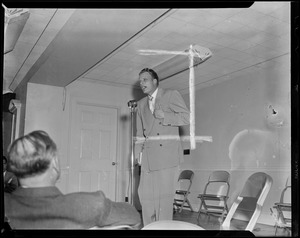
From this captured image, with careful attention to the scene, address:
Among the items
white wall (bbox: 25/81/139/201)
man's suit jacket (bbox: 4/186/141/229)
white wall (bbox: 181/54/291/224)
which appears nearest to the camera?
man's suit jacket (bbox: 4/186/141/229)

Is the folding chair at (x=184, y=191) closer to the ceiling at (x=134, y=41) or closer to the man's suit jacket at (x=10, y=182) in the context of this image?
the ceiling at (x=134, y=41)

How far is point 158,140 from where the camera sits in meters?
1.51

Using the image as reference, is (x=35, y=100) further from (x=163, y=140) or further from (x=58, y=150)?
(x=163, y=140)

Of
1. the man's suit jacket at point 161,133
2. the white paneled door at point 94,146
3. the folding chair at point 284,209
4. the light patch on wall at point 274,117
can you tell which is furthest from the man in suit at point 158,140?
the folding chair at point 284,209

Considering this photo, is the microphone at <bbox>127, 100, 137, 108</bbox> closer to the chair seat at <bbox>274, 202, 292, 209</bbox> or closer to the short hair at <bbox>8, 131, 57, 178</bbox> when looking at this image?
the short hair at <bbox>8, 131, 57, 178</bbox>

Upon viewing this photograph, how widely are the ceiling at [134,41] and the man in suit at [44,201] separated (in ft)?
1.10

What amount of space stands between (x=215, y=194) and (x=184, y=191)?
150mm

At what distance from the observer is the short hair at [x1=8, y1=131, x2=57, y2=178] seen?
122cm

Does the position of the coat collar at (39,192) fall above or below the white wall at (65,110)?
below

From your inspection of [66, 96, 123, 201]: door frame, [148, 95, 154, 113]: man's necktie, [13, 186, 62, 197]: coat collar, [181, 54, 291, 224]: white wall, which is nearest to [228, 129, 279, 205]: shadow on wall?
[181, 54, 291, 224]: white wall

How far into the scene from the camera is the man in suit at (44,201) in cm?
119

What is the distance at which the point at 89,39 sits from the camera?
1.42 m

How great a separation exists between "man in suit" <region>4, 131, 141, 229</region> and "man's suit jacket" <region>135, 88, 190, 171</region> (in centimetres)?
33
